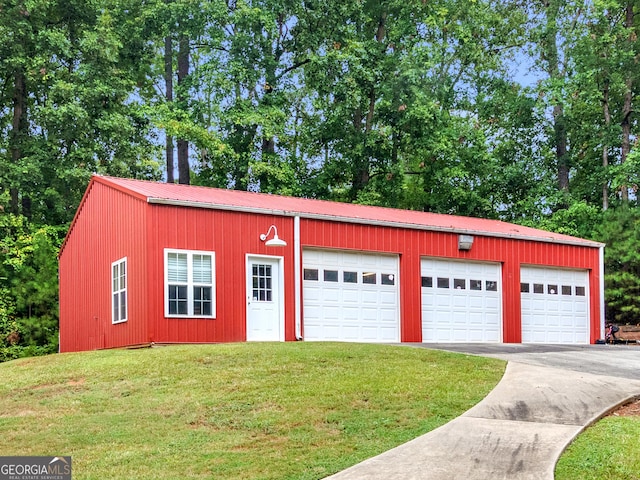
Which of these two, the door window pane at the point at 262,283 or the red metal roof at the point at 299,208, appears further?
the door window pane at the point at 262,283

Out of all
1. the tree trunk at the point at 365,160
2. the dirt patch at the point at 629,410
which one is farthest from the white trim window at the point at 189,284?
the tree trunk at the point at 365,160

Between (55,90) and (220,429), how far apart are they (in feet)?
64.5

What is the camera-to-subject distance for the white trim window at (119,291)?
16.5 meters

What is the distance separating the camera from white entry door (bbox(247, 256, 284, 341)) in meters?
16.7

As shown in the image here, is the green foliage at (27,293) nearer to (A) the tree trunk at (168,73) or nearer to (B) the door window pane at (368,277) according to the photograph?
(A) the tree trunk at (168,73)

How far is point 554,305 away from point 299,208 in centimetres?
809

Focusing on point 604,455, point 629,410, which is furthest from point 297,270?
point 604,455

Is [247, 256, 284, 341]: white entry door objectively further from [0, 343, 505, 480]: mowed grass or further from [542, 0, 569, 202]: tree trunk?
[542, 0, 569, 202]: tree trunk

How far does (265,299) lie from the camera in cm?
1695

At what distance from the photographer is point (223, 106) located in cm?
3020

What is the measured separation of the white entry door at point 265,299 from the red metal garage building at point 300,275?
0.11 ft

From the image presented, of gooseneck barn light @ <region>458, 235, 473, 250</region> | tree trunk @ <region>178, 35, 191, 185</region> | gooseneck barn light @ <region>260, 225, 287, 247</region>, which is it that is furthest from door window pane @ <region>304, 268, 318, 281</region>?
tree trunk @ <region>178, 35, 191, 185</region>

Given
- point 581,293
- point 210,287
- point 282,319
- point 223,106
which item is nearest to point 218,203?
point 210,287

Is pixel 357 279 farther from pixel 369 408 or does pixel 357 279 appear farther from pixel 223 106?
pixel 223 106
